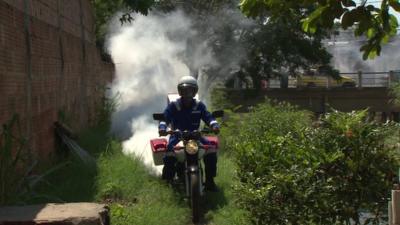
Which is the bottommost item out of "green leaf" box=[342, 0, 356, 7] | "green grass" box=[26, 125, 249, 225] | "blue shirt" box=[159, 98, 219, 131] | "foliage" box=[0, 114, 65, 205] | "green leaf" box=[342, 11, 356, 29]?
"green grass" box=[26, 125, 249, 225]

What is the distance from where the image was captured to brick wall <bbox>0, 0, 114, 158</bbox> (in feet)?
23.7

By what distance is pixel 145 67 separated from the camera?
23.8 metres

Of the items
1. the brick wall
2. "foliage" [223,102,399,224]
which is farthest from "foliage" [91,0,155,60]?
"foliage" [223,102,399,224]

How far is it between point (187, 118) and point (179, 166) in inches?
25.1

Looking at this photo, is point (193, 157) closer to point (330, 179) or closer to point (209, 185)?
point (209, 185)

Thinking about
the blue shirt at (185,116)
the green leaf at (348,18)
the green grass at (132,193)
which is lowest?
the green grass at (132,193)

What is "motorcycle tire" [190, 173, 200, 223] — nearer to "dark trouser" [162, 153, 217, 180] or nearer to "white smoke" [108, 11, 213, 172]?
"dark trouser" [162, 153, 217, 180]

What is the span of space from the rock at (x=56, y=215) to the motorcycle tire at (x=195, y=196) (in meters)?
2.55

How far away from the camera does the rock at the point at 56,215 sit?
4.46 meters

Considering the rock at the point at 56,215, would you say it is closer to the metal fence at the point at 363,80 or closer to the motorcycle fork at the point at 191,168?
the motorcycle fork at the point at 191,168

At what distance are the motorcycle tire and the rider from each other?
0.74 meters

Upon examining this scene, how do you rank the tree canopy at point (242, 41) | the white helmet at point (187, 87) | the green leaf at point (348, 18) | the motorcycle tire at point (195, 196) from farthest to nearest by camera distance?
1. the tree canopy at point (242, 41)
2. the white helmet at point (187, 87)
3. the motorcycle tire at point (195, 196)
4. the green leaf at point (348, 18)

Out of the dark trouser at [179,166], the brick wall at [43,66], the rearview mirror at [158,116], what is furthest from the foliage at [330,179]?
the brick wall at [43,66]

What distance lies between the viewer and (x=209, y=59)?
36.5m
